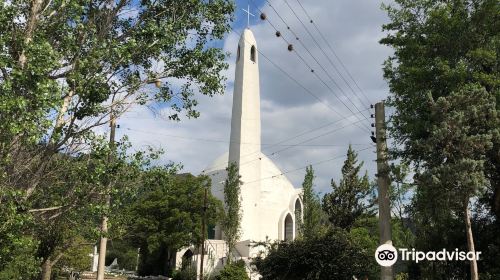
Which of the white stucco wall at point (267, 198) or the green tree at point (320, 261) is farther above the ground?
the white stucco wall at point (267, 198)

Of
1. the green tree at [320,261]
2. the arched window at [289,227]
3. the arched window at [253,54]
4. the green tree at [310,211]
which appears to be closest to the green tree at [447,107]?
the green tree at [320,261]

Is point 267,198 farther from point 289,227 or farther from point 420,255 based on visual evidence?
point 420,255

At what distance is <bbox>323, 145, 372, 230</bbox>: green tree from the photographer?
26.1m

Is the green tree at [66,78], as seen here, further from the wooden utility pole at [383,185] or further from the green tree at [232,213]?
the green tree at [232,213]

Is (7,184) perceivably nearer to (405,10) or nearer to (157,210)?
(405,10)

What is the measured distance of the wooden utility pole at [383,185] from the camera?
46.5ft

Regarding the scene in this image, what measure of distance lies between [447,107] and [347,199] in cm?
1415

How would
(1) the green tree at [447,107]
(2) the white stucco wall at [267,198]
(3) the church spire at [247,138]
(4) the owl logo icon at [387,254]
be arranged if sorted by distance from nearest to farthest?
(1) the green tree at [447,107] < (4) the owl logo icon at [387,254] < (3) the church spire at [247,138] < (2) the white stucco wall at [267,198]

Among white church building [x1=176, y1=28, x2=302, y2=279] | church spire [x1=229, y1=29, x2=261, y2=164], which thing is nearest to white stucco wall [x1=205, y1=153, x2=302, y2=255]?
white church building [x1=176, y1=28, x2=302, y2=279]

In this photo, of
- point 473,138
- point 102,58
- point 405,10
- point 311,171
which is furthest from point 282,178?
point 102,58

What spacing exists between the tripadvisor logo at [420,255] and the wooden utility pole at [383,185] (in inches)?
10.4

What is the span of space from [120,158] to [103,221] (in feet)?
15.7

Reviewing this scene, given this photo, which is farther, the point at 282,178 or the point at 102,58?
the point at 282,178

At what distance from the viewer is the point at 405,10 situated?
641 inches
